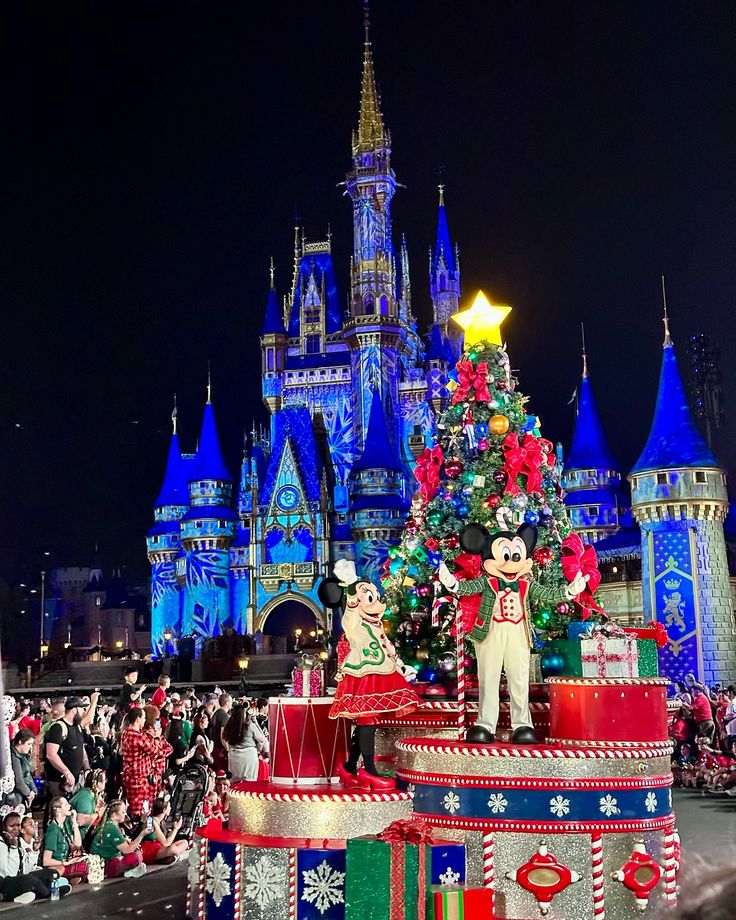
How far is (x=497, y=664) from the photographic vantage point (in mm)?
6766

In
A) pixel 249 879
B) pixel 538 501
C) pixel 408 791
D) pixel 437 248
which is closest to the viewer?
pixel 249 879

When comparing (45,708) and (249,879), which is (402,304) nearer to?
(45,708)

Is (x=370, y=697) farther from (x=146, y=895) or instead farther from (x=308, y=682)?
(x=146, y=895)

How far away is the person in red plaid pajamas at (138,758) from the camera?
9.56 meters

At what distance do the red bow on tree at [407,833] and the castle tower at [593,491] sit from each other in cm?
3142

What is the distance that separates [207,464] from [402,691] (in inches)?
1491

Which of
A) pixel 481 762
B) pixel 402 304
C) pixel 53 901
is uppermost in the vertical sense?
pixel 402 304

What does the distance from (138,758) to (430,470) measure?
12.3 ft

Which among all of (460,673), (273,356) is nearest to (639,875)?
(460,673)

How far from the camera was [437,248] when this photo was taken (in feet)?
177

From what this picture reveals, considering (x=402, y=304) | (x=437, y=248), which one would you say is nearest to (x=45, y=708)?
Answer: (x=402, y=304)

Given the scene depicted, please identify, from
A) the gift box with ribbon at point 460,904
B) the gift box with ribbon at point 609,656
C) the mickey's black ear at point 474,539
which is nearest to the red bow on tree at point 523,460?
the mickey's black ear at point 474,539

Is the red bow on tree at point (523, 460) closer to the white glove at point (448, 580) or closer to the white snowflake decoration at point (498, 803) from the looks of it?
the white glove at point (448, 580)

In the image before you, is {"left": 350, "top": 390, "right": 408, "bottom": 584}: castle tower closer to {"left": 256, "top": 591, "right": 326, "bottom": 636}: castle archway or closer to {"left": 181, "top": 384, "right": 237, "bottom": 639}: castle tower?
{"left": 256, "top": 591, "right": 326, "bottom": 636}: castle archway
